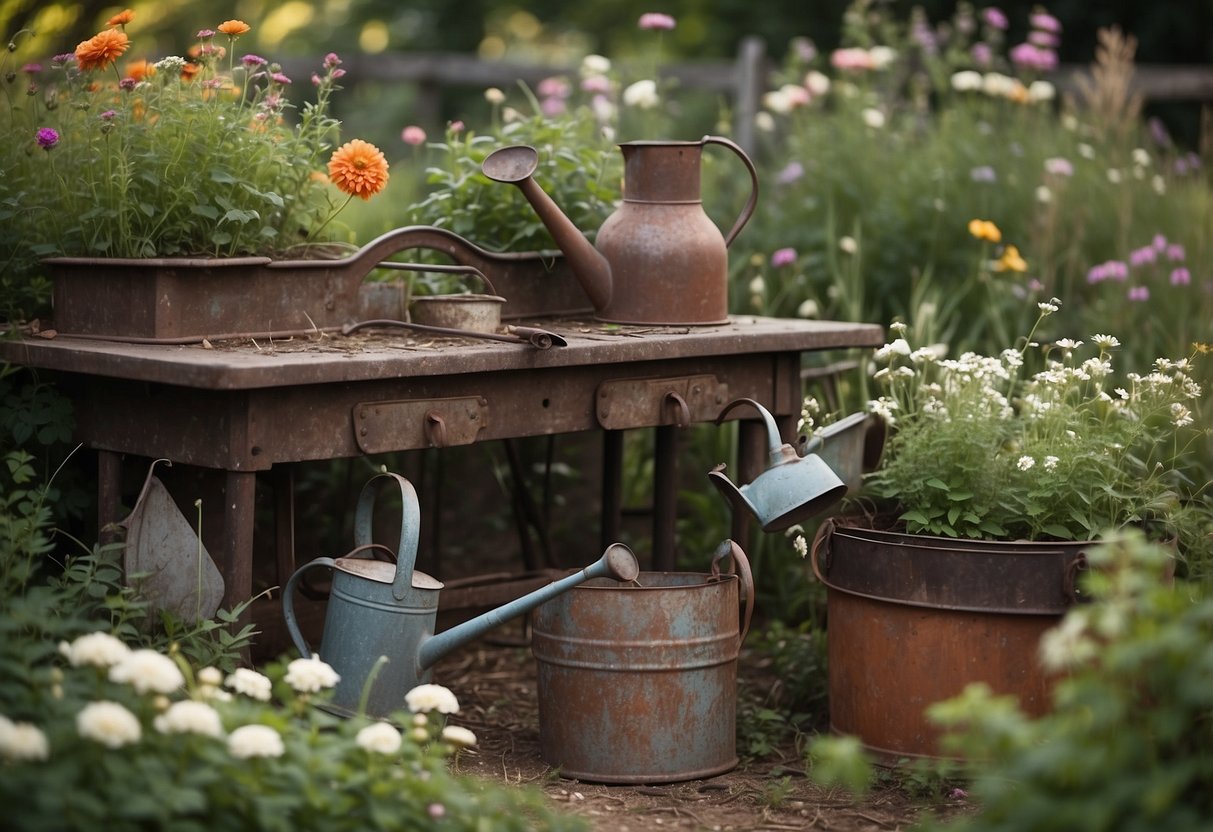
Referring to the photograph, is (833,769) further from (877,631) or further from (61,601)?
(61,601)

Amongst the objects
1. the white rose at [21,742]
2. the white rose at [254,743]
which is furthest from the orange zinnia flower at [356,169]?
the white rose at [21,742]

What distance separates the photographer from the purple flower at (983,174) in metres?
5.58

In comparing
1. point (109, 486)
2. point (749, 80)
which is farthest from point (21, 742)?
point (749, 80)

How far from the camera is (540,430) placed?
136 inches

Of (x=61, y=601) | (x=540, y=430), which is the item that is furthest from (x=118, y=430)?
(x=540, y=430)

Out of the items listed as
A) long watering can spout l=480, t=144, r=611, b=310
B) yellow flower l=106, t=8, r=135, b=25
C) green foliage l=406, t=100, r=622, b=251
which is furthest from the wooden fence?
yellow flower l=106, t=8, r=135, b=25

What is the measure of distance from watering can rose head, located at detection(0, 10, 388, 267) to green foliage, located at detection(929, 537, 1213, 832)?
1982mm

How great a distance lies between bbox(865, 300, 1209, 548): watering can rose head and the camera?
3.36m

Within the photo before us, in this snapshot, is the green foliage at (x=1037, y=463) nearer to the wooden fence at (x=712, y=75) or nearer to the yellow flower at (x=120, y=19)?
the yellow flower at (x=120, y=19)

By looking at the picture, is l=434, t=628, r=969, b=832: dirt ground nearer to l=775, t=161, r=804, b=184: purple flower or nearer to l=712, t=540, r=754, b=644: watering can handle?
l=712, t=540, r=754, b=644: watering can handle

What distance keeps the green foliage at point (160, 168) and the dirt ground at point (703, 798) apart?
133cm

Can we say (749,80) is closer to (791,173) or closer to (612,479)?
(791,173)

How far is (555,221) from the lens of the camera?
362 centimetres

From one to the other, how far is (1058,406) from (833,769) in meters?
1.49
